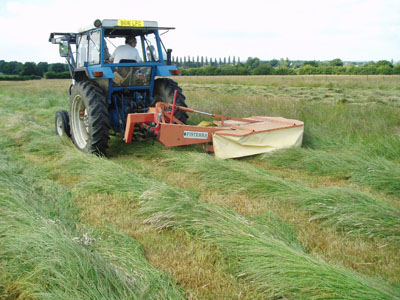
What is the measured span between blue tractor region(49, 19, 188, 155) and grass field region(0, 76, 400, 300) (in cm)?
64

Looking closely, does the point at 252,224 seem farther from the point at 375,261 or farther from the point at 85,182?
the point at 85,182

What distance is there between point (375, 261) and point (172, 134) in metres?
3.21

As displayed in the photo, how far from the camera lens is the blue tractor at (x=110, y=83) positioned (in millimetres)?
5723

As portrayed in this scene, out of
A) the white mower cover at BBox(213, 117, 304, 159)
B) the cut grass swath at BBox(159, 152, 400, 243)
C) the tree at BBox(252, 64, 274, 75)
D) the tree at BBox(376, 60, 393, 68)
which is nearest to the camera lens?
the cut grass swath at BBox(159, 152, 400, 243)

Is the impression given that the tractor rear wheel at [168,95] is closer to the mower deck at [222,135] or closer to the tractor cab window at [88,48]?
the mower deck at [222,135]

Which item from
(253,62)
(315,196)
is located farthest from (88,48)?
(253,62)

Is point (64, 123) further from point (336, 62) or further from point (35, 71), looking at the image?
point (336, 62)

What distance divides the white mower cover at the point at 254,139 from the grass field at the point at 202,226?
177 mm

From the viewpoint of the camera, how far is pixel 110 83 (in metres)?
5.86

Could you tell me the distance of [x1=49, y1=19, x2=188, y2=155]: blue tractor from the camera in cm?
572

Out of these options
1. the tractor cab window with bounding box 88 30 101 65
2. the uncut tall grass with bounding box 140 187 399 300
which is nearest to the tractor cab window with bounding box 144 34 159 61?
the tractor cab window with bounding box 88 30 101 65

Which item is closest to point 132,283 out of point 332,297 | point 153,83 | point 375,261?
point 332,297

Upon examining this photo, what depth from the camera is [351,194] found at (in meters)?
3.58

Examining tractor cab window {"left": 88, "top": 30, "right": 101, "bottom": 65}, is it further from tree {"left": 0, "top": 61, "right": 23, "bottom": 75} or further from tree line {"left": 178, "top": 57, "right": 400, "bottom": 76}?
tree {"left": 0, "top": 61, "right": 23, "bottom": 75}
